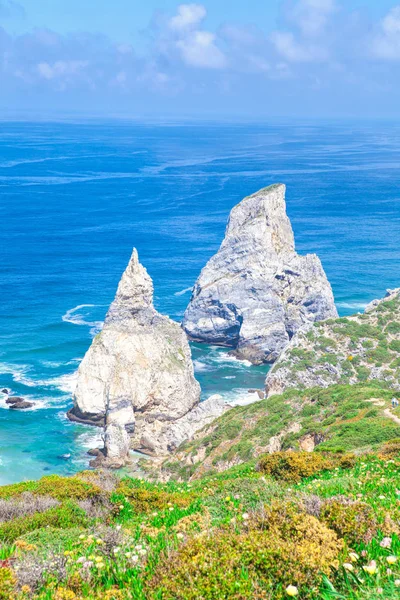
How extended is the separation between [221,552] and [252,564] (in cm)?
60

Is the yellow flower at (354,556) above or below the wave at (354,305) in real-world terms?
above

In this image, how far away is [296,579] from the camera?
859cm

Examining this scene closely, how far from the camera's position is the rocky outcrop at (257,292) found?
77438mm

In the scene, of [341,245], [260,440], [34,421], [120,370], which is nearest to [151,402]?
[120,370]

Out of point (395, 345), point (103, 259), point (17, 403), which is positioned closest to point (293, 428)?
point (395, 345)

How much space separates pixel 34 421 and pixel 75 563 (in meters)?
49.7

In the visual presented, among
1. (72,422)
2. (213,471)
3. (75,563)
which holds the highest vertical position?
(75,563)

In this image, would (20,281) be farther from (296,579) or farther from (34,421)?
(296,579)

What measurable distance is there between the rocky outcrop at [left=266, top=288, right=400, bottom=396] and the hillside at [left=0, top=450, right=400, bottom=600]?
140 feet

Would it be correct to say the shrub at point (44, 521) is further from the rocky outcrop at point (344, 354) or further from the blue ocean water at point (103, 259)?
the rocky outcrop at point (344, 354)

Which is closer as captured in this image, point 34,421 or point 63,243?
point 34,421

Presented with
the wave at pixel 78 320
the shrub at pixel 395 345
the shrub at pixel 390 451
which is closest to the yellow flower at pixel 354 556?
the shrub at pixel 390 451

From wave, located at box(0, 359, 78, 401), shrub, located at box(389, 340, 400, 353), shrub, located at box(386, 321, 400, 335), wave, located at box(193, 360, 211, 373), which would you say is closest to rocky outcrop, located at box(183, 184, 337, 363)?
wave, located at box(193, 360, 211, 373)

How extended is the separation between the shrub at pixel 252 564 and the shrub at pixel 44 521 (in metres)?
5.67
